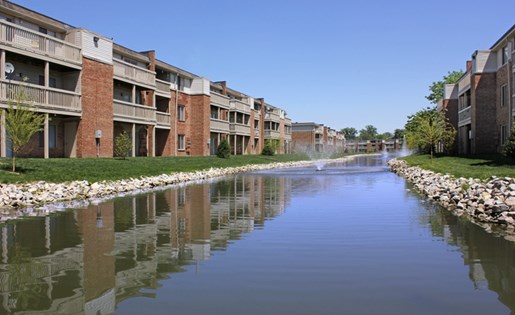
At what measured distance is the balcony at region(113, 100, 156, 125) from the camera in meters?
32.4

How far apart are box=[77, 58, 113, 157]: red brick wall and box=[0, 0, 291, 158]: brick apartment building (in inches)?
2.5

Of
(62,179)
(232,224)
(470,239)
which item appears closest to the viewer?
(470,239)

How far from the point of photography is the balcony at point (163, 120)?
1572 inches

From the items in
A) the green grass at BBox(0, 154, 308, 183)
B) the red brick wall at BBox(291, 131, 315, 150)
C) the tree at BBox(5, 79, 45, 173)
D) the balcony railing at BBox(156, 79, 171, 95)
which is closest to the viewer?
the green grass at BBox(0, 154, 308, 183)

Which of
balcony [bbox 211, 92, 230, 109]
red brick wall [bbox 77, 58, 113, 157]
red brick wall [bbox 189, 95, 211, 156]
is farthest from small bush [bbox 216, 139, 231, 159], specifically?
red brick wall [bbox 77, 58, 113, 157]

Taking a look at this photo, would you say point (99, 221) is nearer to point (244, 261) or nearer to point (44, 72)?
point (244, 261)

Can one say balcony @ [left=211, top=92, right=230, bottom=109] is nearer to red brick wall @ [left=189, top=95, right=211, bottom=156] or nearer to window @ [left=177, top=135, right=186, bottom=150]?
red brick wall @ [left=189, top=95, right=211, bottom=156]

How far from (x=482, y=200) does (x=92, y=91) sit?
79.2 feet

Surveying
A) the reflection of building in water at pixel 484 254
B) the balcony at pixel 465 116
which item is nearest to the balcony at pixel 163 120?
the balcony at pixel 465 116

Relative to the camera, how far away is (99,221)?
1184 cm

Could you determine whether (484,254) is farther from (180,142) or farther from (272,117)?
(272,117)

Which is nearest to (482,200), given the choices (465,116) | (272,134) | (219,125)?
(465,116)

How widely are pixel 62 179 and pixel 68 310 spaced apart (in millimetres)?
14094

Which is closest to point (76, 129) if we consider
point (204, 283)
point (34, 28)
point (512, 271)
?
point (34, 28)
